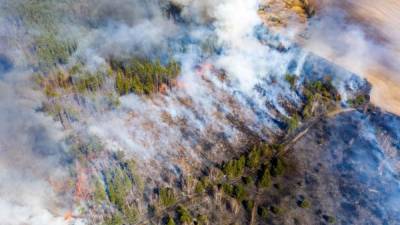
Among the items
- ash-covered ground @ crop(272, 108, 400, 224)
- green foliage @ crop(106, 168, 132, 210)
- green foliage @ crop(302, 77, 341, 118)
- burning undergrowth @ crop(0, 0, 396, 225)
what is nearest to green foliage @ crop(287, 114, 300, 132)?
burning undergrowth @ crop(0, 0, 396, 225)

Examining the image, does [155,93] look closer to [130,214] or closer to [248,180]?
[248,180]

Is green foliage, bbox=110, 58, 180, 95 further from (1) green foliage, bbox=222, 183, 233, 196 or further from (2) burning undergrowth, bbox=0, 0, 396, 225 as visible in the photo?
(1) green foliage, bbox=222, 183, 233, 196

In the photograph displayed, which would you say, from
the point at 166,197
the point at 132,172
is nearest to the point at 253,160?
the point at 166,197

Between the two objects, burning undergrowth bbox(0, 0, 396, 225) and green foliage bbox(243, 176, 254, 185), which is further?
green foliage bbox(243, 176, 254, 185)

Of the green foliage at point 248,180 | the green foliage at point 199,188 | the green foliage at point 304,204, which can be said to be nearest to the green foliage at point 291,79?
the green foliage at point 248,180

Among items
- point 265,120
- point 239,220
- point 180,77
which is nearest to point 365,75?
point 265,120

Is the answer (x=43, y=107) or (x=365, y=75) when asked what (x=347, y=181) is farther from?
(x=43, y=107)
